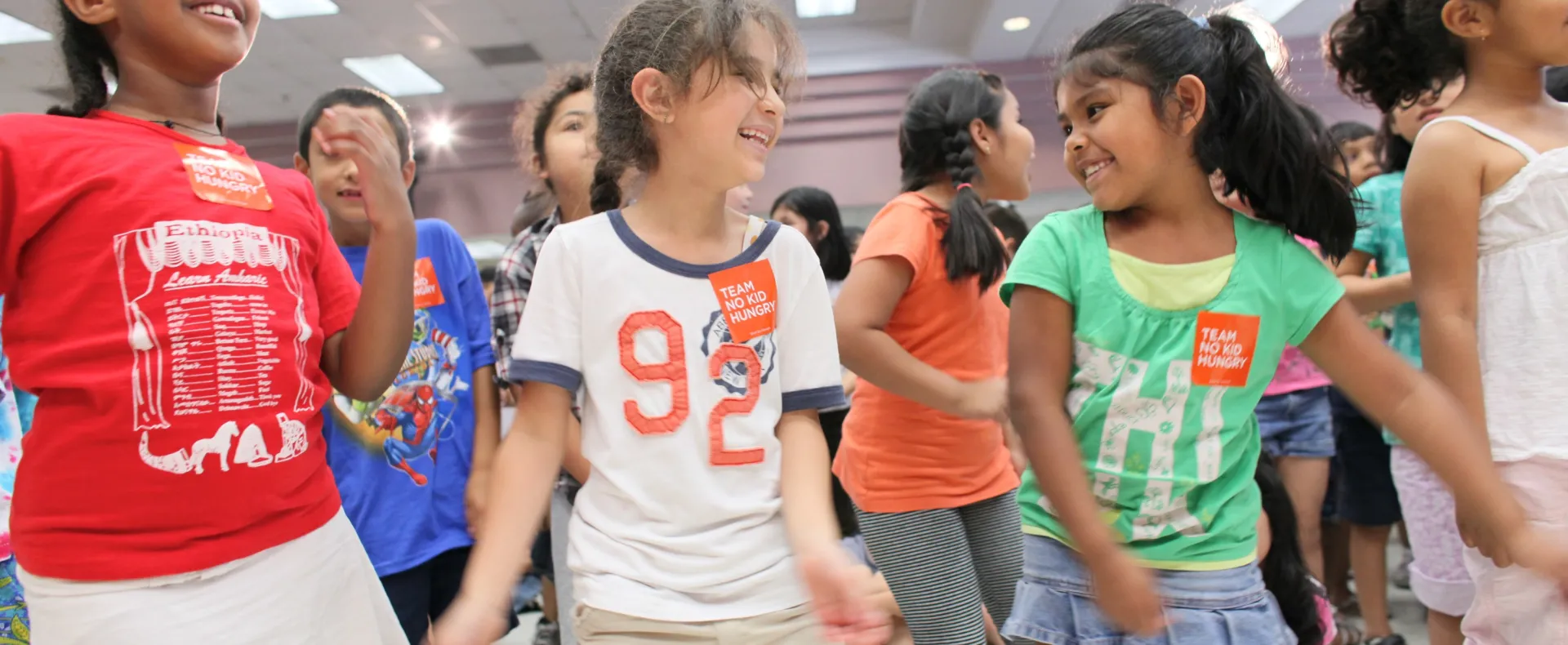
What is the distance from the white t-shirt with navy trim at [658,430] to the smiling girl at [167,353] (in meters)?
0.31

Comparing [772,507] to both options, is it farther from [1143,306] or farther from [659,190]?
[1143,306]

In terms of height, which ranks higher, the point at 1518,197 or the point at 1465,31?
the point at 1465,31

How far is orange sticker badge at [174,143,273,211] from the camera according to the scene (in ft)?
3.84

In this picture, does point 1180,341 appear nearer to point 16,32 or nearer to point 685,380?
point 685,380

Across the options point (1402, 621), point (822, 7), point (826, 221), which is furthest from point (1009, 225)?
point (822, 7)

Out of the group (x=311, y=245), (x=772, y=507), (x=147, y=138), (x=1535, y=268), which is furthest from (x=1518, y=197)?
(x=147, y=138)

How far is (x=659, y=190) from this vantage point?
48.7 inches

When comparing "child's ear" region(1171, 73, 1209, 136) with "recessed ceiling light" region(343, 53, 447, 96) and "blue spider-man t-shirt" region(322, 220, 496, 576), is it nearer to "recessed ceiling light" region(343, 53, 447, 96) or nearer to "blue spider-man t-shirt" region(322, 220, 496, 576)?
"blue spider-man t-shirt" region(322, 220, 496, 576)

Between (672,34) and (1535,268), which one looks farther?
(1535,268)

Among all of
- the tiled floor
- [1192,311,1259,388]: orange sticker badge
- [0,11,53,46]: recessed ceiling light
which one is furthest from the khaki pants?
[0,11,53,46]: recessed ceiling light

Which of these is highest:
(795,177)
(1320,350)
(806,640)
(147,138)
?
(795,177)

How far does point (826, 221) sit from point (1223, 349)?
8.81 feet

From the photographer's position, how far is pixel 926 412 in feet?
6.03

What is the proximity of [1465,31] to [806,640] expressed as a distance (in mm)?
1275
